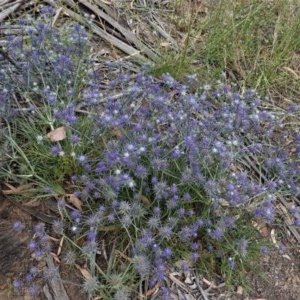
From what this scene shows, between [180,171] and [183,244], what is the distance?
1.14ft

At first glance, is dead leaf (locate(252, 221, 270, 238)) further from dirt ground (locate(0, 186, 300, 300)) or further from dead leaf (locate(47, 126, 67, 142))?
dead leaf (locate(47, 126, 67, 142))

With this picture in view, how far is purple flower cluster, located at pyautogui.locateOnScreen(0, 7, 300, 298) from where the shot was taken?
2.11 meters

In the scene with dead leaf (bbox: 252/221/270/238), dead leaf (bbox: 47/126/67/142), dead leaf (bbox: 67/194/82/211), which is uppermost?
dead leaf (bbox: 47/126/67/142)

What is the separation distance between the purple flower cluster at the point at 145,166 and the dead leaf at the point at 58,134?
46 mm

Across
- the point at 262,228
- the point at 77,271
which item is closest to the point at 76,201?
the point at 77,271

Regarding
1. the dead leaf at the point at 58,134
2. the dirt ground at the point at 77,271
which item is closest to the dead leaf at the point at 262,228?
the dirt ground at the point at 77,271

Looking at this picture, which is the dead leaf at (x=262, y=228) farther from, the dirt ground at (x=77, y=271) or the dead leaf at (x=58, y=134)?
the dead leaf at (x=58, y=134)

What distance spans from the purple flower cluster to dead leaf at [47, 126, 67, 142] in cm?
5

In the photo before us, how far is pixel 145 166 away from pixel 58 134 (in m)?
0.45

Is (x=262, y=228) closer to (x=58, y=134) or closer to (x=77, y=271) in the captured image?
(x=77, y=271)

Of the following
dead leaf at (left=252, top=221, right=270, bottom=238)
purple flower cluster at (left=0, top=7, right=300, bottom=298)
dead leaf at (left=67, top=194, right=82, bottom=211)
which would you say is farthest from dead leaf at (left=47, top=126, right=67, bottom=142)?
dead leaf at (left=252, top=221, right=270, bottom=238)

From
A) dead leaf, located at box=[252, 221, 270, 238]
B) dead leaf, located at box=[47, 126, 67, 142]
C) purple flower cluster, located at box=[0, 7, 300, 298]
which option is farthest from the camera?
dead leaf, located at box=[252, 221, 270, 238]

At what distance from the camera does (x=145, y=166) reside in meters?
2.25

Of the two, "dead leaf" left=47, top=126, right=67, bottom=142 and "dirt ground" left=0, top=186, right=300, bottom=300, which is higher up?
"dead leaf" left=47, top=126, right=67, bottom=142
